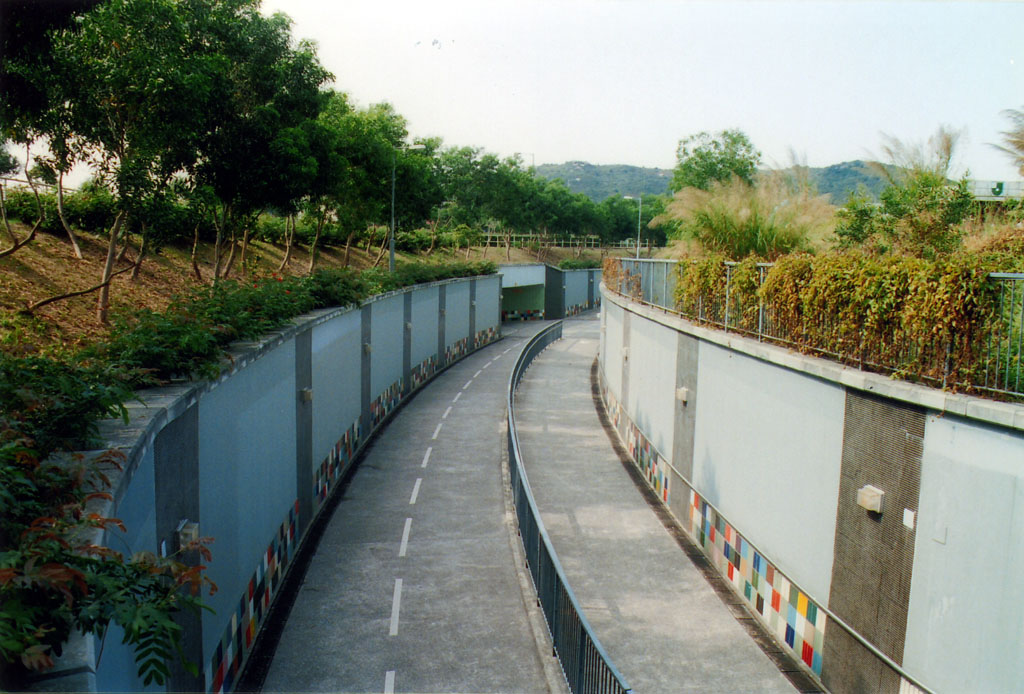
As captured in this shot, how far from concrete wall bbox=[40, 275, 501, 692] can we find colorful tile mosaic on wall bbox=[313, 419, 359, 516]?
28 millimetres

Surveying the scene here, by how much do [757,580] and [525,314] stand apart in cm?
5188

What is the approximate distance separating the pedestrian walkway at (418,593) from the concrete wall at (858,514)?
134 inches

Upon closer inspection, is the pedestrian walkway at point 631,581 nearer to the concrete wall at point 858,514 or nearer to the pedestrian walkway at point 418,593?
the concrete wall at point 858,514

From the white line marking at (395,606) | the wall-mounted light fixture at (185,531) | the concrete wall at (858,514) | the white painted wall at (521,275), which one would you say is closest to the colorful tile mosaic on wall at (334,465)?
the white line marking at (395,606)

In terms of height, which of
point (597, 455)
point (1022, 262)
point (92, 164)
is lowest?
point (597, 455)

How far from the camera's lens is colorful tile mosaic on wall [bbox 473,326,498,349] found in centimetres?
4431

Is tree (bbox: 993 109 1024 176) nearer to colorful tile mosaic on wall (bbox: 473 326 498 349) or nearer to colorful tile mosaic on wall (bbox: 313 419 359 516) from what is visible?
colorful tile mosaic on wall (bbox: 313 419 359 516)

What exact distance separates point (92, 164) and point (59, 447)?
10.2 meters

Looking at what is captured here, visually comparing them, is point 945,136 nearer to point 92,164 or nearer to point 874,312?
point 874,312

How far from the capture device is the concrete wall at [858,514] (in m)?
7.21

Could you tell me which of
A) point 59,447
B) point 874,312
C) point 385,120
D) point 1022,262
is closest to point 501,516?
point 874,312

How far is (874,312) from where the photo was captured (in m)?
9.31

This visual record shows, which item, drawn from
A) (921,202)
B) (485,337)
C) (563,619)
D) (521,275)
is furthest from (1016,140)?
(521,275)

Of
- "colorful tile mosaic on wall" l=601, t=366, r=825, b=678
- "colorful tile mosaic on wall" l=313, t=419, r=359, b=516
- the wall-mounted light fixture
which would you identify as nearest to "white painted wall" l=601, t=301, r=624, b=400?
"colorful tile mosaic on wall" l=601, t=366, r=825, b=678
